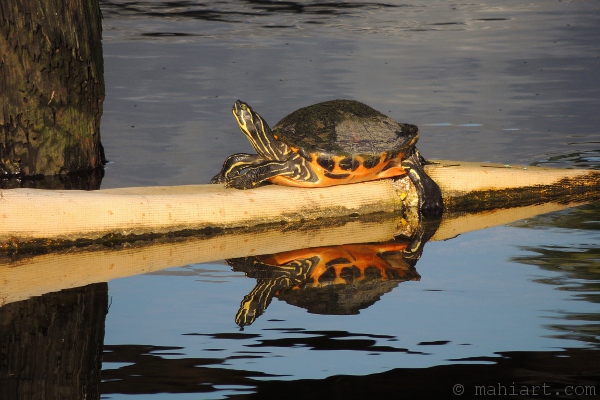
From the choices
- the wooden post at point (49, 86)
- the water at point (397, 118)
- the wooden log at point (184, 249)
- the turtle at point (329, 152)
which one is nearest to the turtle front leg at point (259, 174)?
the turtle at point (329, 152)

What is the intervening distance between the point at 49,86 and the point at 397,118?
12.2 feet

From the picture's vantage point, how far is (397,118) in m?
11.4

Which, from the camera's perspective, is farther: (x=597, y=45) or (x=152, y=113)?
(x=597, y=45)

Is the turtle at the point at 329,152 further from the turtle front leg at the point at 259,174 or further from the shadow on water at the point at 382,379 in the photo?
the shadow on water at the point at 382,379

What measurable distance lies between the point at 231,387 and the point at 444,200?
12.9 feet

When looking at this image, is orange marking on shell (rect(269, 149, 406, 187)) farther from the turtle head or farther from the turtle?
the turtle head

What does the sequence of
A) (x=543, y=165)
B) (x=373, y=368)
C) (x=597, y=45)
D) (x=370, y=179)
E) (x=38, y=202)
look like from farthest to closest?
(x=597, y=45) → (x=543, y=165) → (x=370, y=179) → (x=38, y=202) → (x=373, y=368)

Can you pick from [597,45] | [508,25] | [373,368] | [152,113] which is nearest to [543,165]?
[152,113]

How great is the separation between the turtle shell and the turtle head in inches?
2.3

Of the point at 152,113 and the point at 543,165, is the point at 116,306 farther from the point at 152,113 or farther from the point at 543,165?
the point at 152,113

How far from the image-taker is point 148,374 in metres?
4.84

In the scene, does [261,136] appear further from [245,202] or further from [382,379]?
[382,379]

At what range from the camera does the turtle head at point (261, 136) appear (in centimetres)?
809

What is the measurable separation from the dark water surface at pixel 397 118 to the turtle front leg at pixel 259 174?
4.09 feet
